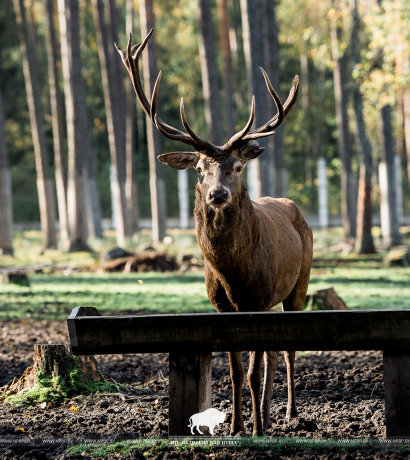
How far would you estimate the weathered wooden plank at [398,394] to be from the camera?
12.0 ft

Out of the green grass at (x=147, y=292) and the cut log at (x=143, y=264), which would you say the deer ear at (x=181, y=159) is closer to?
the green grass at (x=147, y=292)

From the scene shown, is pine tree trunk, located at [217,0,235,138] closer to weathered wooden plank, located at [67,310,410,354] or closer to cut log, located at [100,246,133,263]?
cut log, located at [100,246,133,263]

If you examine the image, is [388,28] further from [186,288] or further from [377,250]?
[186,288]

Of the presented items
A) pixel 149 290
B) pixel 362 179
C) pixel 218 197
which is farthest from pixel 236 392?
pixel 362 179

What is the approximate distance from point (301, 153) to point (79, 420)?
41396mm

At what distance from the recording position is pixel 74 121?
20750 millimetres

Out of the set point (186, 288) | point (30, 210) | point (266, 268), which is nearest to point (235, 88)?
point (30, 210)

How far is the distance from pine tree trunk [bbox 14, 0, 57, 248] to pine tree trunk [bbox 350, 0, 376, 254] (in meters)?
11.0

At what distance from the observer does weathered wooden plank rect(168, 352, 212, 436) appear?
379cm

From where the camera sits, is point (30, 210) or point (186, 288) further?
point (30, 210)

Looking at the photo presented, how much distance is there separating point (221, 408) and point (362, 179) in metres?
14.5

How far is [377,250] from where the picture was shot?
20078 millimetres

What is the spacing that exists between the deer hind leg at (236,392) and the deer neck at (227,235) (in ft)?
2.18

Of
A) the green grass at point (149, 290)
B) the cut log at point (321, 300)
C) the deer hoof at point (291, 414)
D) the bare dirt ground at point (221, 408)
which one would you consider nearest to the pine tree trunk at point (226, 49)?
the green grass at point (149, 290)
